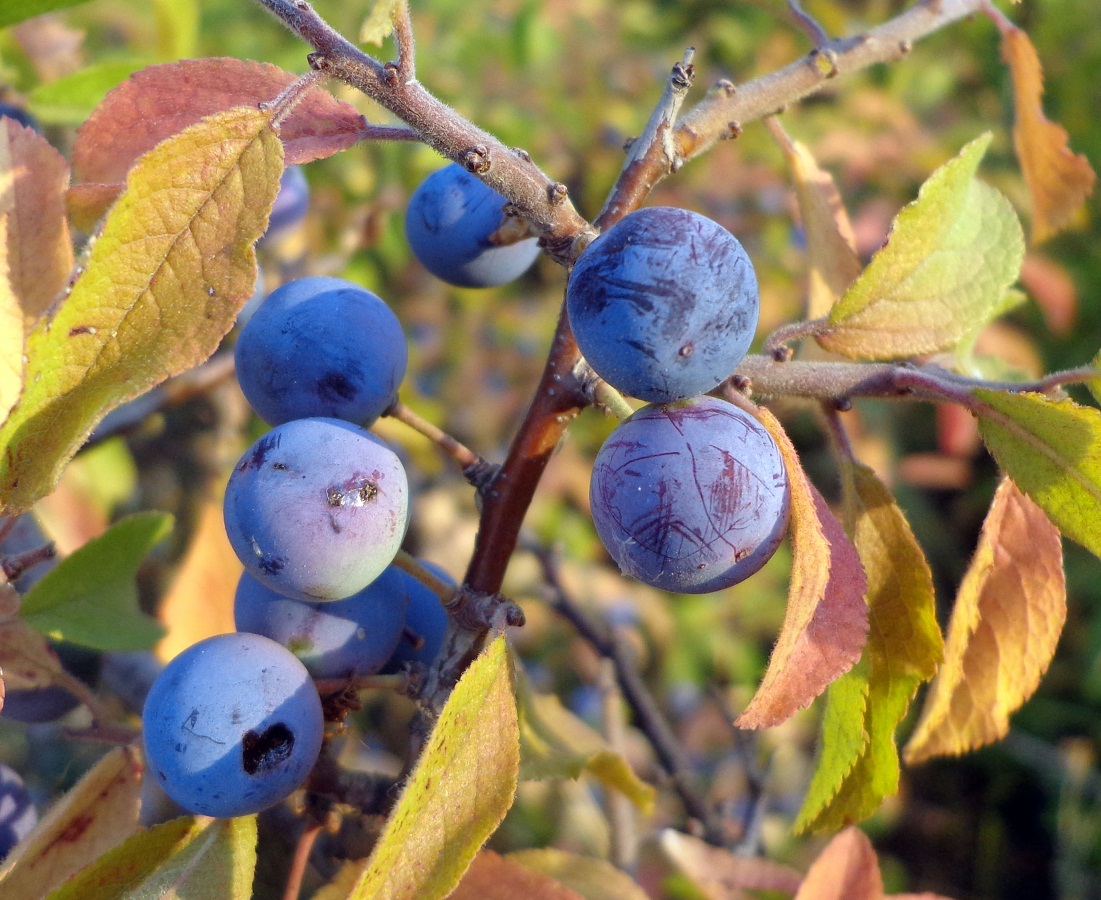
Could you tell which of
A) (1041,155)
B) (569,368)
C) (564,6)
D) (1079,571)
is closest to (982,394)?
(569,368)

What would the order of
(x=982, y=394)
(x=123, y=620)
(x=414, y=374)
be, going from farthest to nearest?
(x=414, y=374) < (x=123, y=620) < (x=982, y=394)

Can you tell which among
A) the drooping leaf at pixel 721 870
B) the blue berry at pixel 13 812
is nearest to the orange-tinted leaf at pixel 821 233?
the drooping leaf at pixel 721 870

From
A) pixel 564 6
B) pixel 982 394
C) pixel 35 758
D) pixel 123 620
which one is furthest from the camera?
pixel 564 6

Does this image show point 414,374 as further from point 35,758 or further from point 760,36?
point 760,36

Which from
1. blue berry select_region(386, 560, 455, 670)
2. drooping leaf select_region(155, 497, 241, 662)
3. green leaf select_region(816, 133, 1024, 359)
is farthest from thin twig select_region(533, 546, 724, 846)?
green leaf select_region(816, 133, 1024, 359)

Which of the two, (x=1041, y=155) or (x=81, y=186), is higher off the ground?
(x=1041, y=155)
